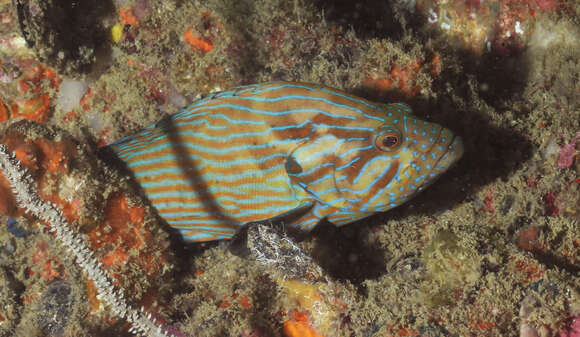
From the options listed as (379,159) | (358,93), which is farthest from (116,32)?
(379,159)

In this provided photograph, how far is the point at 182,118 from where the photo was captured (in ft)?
14.1

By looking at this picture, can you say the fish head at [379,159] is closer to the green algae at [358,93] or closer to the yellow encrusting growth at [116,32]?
the green algae at [358,93]

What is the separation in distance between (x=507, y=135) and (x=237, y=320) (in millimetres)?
3869

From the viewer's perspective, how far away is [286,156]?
3.97m

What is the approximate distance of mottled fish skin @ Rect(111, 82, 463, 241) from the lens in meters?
3.81

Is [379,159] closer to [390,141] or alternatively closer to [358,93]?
[390,141]

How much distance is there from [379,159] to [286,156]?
0.93 metres

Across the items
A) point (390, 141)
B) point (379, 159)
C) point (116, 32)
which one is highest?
point (116, 32)

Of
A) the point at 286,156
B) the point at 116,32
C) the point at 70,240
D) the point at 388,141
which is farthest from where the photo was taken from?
the point at 116,32

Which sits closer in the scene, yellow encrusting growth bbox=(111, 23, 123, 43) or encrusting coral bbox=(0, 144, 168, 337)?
encrusting coral bbox=(0, 144, 168, 337)

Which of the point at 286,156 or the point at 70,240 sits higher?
the point at 70,240

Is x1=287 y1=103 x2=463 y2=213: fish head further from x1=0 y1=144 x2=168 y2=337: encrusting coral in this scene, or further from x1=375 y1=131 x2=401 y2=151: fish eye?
x1=0 y1=144 x2=168 y2=337: encrusting coral

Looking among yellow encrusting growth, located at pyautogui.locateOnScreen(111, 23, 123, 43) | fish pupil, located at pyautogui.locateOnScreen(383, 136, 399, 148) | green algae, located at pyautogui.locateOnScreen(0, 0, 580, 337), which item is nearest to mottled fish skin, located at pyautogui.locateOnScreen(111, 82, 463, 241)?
fish pupil, located at pyautogui.locateOnScreen(383, 136, 399, 148)

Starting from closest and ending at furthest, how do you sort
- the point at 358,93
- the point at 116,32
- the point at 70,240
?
the point at 70,240 < the point at 358,93 < the point at 116,32
